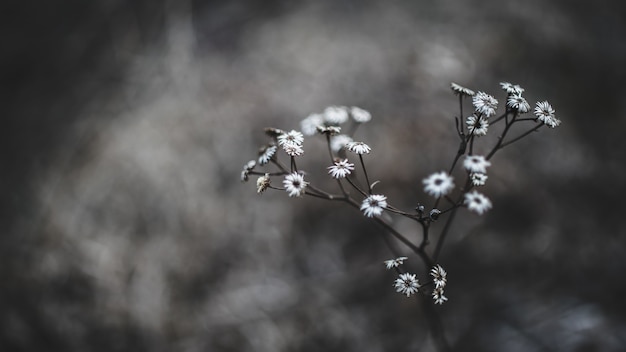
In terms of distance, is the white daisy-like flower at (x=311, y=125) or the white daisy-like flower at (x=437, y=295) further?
the white daisy-like flower at (x=311, y=125)

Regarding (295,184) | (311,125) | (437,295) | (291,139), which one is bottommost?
(437,295)

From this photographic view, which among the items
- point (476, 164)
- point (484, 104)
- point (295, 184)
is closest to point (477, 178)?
point (476, 164)

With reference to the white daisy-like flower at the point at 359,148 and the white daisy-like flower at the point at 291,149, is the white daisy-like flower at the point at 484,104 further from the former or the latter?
the white daisy-like flower at the point at 291,149

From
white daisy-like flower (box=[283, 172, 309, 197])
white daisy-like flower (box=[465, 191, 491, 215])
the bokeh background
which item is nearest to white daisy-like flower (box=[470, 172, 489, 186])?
white daisy-like flower (box=[465, 191, 491, 215])

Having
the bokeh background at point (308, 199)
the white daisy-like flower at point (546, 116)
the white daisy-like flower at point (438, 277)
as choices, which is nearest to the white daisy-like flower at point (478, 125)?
the white daisy-like flower at point (546, 116)

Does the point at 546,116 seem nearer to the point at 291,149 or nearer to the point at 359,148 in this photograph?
the point at 359,148

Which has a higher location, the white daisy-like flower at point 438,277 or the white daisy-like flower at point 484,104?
the white daisy-like flower at point 484,104

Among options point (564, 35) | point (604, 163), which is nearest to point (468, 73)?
point (564, 35)

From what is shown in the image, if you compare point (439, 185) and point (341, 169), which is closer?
point (439, 185)

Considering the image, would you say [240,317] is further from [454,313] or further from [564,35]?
[564,35]
